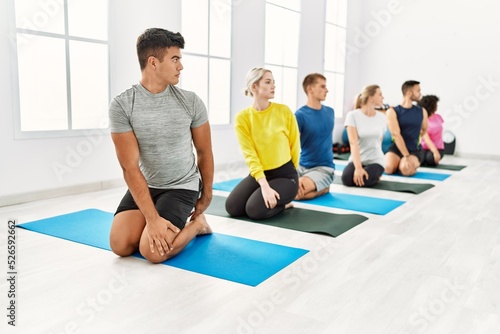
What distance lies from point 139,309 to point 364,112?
3020mm

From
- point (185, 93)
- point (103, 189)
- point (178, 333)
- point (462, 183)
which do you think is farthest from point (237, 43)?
point (178, 333)

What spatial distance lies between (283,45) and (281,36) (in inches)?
5.1

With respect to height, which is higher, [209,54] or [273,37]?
[273,37]

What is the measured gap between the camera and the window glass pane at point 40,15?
3.35m

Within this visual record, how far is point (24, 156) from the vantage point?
3.43 m

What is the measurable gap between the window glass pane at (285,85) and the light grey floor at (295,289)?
139 inches

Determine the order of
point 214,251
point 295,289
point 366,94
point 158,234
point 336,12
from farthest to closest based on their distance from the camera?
point 336,12 < point 366,94 < point 214,251 < point 158,234 < point 295,289

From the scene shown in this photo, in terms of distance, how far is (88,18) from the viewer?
3793 millimetres

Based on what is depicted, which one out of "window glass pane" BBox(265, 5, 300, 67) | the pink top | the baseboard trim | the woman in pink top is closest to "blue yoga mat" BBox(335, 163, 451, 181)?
the woman in pink top

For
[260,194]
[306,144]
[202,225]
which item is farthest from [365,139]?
[202,225]

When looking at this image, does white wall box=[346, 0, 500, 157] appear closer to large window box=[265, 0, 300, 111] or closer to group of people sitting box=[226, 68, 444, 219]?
large window box=[265, 0, 300, 111]

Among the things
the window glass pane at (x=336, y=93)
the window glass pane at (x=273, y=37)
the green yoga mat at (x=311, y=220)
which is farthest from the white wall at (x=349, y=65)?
the green yoga mat at (x=311, y=220)

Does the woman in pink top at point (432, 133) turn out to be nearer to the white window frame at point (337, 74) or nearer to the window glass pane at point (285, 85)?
the window glass pane at point (285, 85)

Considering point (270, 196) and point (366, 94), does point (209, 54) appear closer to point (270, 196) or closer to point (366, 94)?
point (366, 94)
